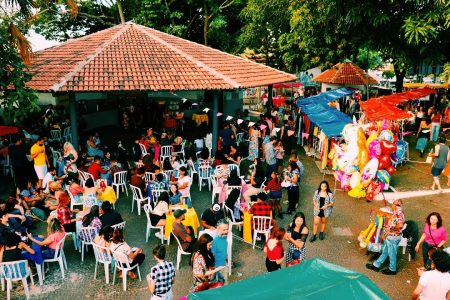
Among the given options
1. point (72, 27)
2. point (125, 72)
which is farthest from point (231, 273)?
point (72, 27)

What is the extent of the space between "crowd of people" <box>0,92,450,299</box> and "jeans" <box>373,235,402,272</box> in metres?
0.02

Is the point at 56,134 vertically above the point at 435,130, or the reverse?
the point at 56,134

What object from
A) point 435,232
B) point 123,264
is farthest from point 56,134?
point 435,232

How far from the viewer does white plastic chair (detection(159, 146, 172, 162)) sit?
12591 mm

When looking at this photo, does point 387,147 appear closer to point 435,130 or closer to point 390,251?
point 390,251

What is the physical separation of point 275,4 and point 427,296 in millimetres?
19424

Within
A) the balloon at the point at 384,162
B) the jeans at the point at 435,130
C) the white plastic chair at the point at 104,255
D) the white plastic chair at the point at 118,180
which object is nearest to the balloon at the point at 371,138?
the balloon at the point at 384,162

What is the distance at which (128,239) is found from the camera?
8.71m

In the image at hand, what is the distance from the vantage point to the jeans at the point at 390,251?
707cm

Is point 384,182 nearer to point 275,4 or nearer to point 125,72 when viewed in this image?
point 125,72

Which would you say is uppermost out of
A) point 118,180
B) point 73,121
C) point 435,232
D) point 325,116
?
point 73,121

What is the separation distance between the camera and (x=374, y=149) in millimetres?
10617

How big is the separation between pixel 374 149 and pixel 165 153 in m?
6.46

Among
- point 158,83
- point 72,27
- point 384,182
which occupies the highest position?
point 72,27
